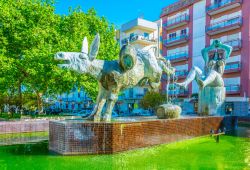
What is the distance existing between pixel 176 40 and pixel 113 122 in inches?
1409

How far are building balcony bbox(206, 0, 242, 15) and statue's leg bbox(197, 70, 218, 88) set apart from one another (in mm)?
22092

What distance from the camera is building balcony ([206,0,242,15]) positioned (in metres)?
34.3

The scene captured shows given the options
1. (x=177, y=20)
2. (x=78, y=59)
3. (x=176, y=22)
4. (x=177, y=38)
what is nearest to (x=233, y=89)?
(x=177, y=38)

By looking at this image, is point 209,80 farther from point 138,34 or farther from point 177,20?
point 138,34

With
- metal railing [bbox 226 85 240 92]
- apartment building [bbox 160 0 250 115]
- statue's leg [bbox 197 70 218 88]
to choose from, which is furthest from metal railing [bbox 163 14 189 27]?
statue's leg [bbox 197 70 218 88]

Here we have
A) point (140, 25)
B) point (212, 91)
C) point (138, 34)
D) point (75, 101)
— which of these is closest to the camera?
point (212, 91)

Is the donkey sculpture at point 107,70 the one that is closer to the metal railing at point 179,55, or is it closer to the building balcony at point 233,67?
the building balcony at point 233,67

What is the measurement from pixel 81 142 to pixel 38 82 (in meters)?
12.6

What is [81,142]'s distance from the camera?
845 centimetres

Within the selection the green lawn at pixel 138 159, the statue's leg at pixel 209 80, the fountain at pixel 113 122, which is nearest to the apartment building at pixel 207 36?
the statue's leg at pixel 209 80

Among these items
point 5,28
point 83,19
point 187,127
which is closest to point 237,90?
point 83,19

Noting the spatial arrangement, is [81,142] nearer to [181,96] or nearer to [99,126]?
[99,126]

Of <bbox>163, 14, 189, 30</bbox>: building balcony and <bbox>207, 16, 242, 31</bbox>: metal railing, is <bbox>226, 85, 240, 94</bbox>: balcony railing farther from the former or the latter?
<bbox>163, 14, 189, 30</bbox>: building balcony

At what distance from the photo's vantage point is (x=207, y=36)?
3822 cm
